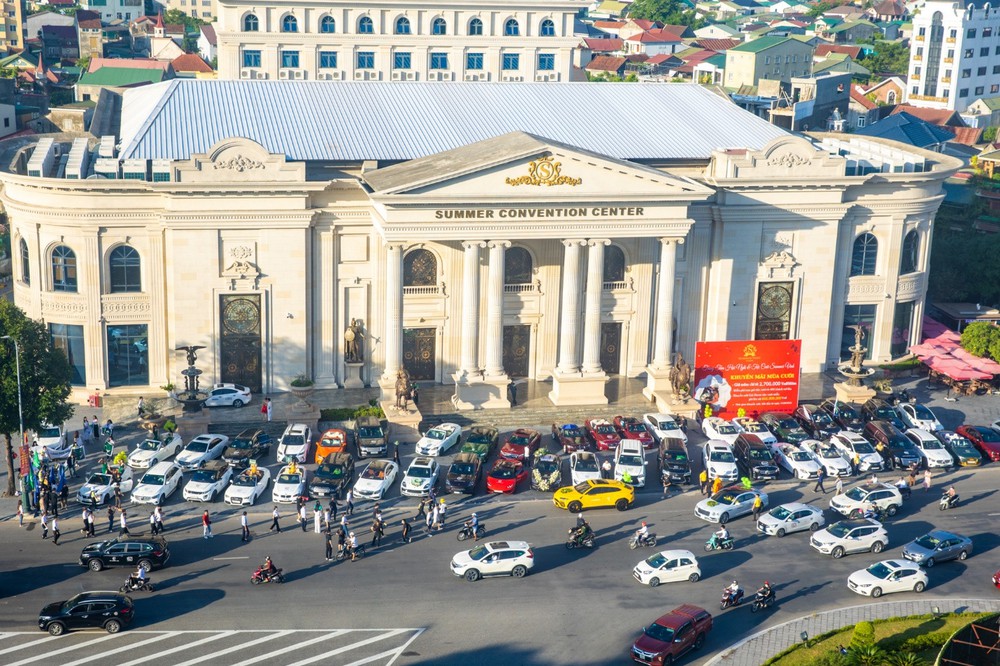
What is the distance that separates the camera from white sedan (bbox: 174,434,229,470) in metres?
78.4

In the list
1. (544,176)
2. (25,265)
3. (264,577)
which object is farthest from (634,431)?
(25,265)

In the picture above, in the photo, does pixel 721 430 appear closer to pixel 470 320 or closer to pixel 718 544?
pixel 718 544

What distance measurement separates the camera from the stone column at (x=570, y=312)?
3482 inches

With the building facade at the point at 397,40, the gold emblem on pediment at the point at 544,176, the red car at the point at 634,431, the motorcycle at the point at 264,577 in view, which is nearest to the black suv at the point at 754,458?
the red car at the point at 634,431

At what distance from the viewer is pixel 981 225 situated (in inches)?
5098

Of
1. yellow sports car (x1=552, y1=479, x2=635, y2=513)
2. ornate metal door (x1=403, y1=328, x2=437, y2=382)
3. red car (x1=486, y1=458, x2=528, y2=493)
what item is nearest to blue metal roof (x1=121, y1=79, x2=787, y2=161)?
ornate metal door (x1=403, y1=328, x2=437, y2=382)

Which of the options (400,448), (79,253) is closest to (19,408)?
(79,253)

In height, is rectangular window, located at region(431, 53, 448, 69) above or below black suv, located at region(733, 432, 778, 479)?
above

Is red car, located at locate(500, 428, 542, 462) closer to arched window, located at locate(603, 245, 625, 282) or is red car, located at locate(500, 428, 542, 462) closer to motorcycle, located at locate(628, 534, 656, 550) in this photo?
motorcycle, located at locate(628, 534, 656, 550)

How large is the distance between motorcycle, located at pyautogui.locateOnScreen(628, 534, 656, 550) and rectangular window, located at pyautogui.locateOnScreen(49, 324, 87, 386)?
4142cm

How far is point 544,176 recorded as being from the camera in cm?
8581

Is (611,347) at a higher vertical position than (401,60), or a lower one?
lower

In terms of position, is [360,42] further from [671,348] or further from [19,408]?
[19,408]

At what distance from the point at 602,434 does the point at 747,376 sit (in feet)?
38.3
